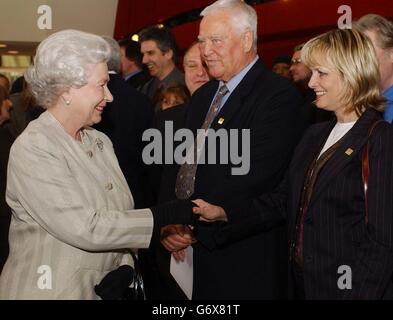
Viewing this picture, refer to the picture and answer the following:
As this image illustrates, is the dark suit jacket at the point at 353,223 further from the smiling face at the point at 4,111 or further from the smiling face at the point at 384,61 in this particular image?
the smiling face at the point at 4,111

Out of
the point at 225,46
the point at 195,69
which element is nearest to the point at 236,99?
the point at 225,46

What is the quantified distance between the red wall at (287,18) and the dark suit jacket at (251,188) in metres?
3.05

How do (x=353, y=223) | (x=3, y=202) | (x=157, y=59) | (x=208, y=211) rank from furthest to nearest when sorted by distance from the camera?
(x=157, y=59) < (x=3, y=202) < (x=208, y=211) < (x=353, y=223)

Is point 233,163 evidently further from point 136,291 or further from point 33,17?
point 33,17

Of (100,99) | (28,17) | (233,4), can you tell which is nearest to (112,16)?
(28,17)

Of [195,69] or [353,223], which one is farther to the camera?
[195,69]

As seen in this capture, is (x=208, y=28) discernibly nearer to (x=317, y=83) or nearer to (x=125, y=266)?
(x=317, y=83)

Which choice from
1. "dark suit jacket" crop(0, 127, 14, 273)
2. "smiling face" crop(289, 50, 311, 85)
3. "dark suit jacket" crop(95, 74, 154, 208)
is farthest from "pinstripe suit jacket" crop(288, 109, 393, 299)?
"smiling face" crop(289, 50, 311, 85)

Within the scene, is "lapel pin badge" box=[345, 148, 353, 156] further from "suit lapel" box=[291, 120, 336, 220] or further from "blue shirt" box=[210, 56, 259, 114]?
"blue shirt" box=[210, 56, 259, 114]

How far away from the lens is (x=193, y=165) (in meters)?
3.05

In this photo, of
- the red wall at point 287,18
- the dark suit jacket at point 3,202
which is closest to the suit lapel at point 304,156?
the dark suit jacket at point 3,202

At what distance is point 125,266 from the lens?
2.32 meters

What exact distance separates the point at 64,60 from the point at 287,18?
18.2 ft

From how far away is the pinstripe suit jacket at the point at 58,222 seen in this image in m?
2.17
